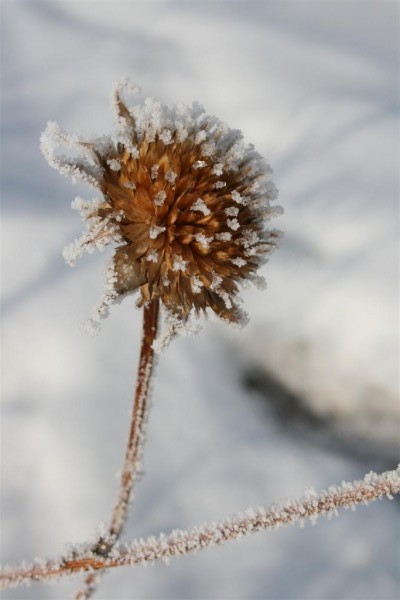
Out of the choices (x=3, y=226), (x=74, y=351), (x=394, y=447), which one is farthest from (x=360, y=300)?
(x=3, y=226)

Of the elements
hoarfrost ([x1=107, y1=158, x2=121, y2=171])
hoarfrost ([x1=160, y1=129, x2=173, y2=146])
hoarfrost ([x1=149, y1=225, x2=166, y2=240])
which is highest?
hoarfrost ([x1=160, y1=129, x2=173, y2=146])

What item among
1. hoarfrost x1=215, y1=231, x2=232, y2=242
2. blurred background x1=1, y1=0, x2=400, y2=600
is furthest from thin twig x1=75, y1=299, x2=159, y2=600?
blurred background x1=1, y1=0, x2=400, y2=600

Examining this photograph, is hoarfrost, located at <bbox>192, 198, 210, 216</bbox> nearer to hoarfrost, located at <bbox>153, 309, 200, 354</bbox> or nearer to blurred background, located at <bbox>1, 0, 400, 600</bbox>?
hoarfrost, located at <bbox>153, 309, 200, 354</bbox>

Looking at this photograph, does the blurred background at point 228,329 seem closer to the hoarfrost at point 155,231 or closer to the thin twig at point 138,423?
the thin twig at point 138,423

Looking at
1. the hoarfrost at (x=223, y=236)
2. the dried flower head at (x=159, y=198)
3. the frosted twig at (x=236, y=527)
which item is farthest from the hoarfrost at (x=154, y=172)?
the frosted twig at (x=236, y=527)

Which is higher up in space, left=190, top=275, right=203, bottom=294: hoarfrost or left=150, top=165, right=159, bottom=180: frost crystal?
left=150, top=165, right=159, bottom=180: frost crystal

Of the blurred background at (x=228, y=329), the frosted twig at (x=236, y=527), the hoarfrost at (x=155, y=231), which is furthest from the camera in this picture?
the blurred background at (x=228, y=329)

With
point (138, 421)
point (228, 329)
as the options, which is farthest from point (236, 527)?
point (228, 329)

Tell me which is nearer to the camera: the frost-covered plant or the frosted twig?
the frosted twig
